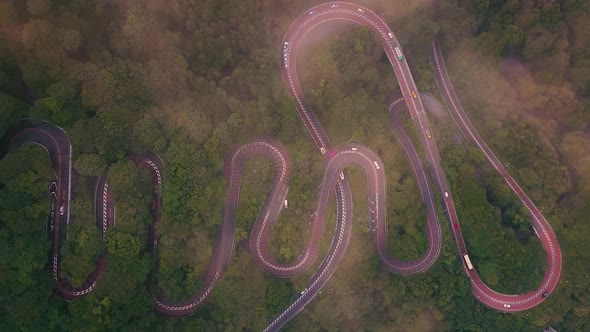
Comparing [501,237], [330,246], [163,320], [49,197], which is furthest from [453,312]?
[49,197]

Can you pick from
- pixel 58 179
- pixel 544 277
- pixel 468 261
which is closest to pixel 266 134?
pixel 58 179

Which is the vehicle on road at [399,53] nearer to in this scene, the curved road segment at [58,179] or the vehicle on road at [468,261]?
the vehicle on road at [468,261]

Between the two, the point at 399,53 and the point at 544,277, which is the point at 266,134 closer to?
the point at 399,53

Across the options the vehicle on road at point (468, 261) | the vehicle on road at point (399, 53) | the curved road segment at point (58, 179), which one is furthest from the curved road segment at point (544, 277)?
the curved road segment at point (58, 179)

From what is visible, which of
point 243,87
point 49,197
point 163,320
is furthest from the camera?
point 243,87

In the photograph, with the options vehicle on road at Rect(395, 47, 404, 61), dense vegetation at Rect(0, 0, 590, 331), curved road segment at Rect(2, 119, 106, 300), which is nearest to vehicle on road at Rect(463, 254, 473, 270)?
dense vegetation at Rect(0, 0, 590, 331)

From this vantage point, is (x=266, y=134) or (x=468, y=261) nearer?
(x=266, y=134)

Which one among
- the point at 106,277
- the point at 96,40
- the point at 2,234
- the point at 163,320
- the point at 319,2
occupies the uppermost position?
the point at 319,2

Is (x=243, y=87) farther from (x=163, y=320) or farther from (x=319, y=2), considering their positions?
(x=163, y=320)
